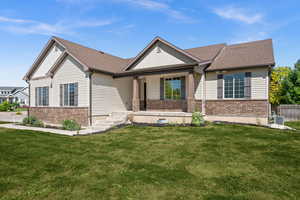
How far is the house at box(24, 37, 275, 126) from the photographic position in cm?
1125

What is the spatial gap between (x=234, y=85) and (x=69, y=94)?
42.2 feet

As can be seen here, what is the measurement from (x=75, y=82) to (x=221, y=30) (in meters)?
13.2

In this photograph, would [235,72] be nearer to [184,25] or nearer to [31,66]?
[184,25]

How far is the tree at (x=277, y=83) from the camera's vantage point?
2278 cm

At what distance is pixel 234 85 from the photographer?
38.6ft

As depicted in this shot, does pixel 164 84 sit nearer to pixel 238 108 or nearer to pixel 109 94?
pixel 109 94

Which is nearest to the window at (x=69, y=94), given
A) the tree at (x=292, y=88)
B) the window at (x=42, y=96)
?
the window at (x=42, y=96)

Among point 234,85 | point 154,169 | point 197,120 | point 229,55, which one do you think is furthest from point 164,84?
point 154,169

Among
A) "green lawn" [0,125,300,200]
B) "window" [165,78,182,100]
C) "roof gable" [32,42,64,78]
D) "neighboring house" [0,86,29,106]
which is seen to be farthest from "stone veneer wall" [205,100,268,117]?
"neighboring house" [0,86,29,106]

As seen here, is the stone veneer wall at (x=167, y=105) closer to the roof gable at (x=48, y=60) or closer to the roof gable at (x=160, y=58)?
the roof gable at (x=160, y=58)

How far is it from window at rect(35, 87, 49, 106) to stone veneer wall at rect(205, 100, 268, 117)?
14.0m

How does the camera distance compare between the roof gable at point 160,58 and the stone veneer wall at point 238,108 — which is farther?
the roof gable at point 160,58

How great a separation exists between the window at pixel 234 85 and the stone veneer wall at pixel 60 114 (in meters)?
10.6

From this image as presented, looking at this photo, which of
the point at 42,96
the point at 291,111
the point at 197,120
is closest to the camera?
the point at 197,120
